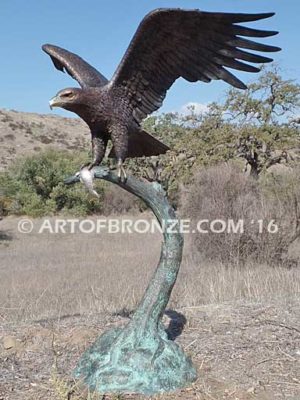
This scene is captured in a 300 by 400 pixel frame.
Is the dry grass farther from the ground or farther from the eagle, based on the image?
the eagle

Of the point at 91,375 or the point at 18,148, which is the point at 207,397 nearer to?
the point at 91,375

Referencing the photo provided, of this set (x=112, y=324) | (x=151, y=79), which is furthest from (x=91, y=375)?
(x=151, y=79)

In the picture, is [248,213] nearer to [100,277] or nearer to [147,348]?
[100,277]

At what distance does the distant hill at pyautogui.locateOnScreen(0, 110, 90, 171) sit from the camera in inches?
1337

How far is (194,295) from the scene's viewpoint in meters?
5.91

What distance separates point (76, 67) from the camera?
3486 millimetres

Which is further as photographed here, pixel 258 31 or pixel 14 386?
pixel 14 386

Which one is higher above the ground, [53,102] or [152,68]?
[152,68]

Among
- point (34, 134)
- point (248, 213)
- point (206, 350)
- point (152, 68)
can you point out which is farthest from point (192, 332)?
point (34, 134)

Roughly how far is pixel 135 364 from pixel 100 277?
227 inches

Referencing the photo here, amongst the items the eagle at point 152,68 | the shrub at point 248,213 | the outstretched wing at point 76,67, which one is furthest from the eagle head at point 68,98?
the shrub at point 248,213

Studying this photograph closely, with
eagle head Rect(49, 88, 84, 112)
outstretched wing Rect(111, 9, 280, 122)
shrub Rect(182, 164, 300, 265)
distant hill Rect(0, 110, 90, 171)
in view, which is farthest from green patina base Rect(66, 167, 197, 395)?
distant hill Rect(0, 110, 90, 171)

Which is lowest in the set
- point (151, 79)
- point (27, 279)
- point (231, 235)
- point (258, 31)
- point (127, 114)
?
point (27, 279)

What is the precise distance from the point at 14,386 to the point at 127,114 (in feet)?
6.19
